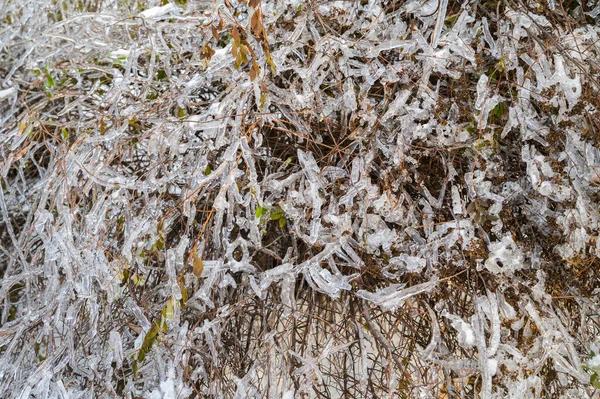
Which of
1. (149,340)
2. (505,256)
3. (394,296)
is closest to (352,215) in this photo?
(394,296)

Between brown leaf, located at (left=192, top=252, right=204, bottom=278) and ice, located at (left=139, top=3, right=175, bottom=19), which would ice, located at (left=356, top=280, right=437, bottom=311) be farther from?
ice, located at (left=139, top=3, right=175, bottom=19)

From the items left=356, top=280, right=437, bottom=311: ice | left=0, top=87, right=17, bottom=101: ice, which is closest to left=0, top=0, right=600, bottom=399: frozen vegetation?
left=356, top=280, right=437, bottom=311: ice

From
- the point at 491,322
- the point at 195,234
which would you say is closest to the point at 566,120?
the point at 491,322

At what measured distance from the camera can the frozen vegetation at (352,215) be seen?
100cm

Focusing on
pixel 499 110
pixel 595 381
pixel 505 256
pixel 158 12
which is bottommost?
pixel 595 381

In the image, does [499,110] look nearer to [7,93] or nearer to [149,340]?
[149,340]

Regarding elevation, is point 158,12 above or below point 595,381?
above

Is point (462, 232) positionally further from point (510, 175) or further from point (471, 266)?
point (510, 175)

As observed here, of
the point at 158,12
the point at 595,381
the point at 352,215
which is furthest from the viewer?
the point at 158,12

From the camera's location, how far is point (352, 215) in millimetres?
1062

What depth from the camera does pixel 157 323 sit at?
107cm

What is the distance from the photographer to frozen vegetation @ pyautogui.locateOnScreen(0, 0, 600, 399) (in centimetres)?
100

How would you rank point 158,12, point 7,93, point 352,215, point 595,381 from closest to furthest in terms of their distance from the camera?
point 595,381, point 352,215, point 158,12, point 7,93

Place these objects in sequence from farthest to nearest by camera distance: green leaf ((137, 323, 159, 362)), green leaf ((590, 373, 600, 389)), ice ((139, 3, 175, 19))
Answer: ice ((139, 3, 175, 19))
green leaf ((137, 323, 159, 362))
green leaf ((590, 373, 600, 389))
